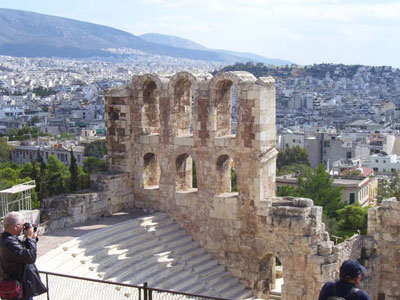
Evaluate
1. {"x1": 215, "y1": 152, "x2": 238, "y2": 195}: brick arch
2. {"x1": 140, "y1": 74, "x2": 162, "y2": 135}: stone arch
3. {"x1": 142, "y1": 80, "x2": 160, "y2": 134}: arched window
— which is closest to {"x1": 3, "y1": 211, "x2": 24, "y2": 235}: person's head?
{"x1": 215, "y1": 152, "x2": 238, "y2": 195}: brick arch

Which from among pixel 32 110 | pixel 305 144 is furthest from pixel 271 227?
pixel 32 110

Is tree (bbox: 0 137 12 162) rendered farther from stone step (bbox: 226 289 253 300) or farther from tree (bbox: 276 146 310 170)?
stone step (bbox: 226 289 253 300)

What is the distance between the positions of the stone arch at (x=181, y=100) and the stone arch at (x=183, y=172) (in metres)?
0.84

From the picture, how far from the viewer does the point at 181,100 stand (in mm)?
21812

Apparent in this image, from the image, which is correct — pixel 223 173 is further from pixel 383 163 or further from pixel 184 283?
pixel 383 163

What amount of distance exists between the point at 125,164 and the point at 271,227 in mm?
6228

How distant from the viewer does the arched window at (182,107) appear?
21469mm

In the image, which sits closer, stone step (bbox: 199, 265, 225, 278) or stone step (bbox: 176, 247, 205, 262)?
stone step (bbox: 199, 265, 225, 278)

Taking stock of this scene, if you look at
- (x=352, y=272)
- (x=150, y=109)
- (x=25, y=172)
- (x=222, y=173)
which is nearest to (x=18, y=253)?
(x=352, y=272)

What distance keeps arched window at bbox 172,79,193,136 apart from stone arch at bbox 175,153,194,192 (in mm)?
846

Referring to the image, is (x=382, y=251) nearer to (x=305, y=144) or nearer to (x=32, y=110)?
(x=305, y=144)

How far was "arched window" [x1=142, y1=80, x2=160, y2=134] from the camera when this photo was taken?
22.5 metres

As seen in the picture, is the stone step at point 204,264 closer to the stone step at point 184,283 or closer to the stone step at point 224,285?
the stone step at point 184,283

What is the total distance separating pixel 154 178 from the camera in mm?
23250
